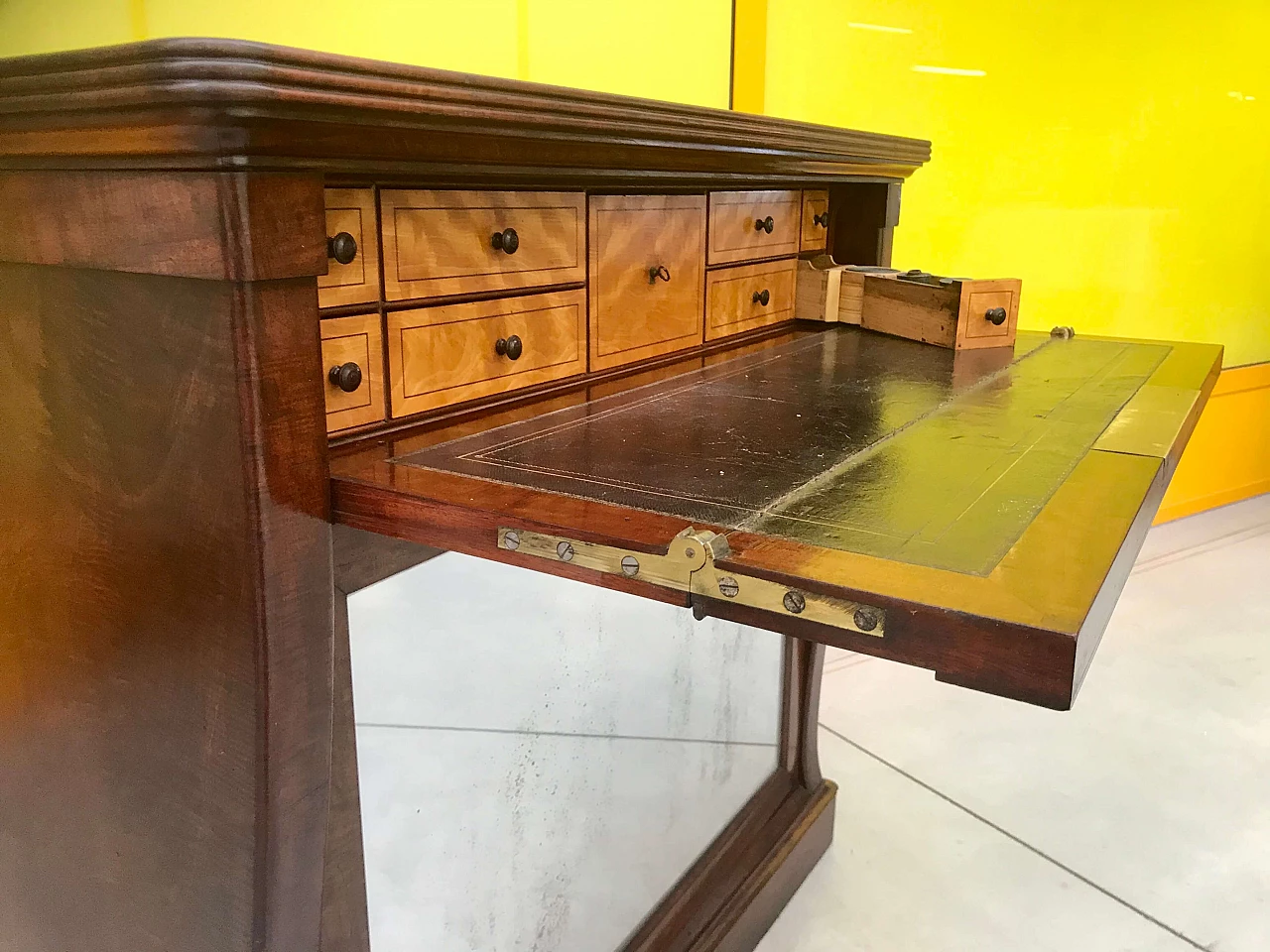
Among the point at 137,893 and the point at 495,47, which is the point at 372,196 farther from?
the point at 495,47

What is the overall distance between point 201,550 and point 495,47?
53.3 inches

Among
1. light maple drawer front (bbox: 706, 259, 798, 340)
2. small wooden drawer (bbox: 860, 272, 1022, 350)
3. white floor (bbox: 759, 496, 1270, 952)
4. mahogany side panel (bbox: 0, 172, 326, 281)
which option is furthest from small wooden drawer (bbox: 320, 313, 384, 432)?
white floor (bbox: 759, 496, 1270, 952)

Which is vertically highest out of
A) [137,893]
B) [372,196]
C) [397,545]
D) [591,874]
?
[372,196]

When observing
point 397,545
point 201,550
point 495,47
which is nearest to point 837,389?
point 397,545

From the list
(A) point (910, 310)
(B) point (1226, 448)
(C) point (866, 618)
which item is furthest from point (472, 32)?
(B) point (1226, 448)

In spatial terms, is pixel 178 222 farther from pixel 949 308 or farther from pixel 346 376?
pixel 949 308

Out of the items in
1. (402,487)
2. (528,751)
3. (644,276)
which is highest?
(644,276)

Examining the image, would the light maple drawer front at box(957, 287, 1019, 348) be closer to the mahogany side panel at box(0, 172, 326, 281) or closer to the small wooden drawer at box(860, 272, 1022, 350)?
the small wooden drawer at box(860, 272, 1022, 350)

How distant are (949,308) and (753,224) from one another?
12.8 inches

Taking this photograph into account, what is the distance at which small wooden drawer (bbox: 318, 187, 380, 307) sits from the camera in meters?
0.93

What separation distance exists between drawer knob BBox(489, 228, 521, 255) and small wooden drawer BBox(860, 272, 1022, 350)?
2.45ft

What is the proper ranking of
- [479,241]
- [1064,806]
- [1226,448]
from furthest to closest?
1. [1226,448]
2. [1064,806]
3. [479,241]

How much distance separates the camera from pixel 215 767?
0.92 metres

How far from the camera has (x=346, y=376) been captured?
3.16 feet
